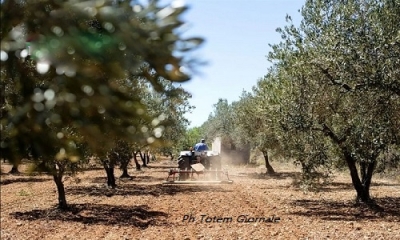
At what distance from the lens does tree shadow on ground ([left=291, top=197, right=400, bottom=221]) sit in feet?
60.8

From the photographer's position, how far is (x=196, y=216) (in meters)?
18.4

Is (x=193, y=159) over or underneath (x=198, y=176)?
over

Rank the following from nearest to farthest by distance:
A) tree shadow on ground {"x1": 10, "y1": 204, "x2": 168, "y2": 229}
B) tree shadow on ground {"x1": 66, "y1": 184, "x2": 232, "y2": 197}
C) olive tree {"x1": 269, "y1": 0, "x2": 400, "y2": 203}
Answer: olive tree {"x1": 269, "y1": 0, "x2": 400, "y2": 203} → tree shadow on ground {"x1": 10, "y1": 204, "x2": 168, "y2": 229} → tree shadow on ground {"x1": 66, "y1": 184, "x2": 232, "y2": 197}

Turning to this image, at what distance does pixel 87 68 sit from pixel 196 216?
57.7 ft

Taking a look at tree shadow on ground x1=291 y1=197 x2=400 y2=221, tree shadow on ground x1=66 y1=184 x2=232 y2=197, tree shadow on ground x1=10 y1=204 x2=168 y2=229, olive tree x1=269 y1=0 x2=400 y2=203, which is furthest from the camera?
tree shadow on ground x1=66 y1=184 x2=232 y2=197

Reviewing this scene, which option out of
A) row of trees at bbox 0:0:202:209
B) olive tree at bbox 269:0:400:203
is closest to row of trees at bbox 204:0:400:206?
olive tree at bbox 269:0:400:203

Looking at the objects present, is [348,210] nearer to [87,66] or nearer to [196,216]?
[196,216]

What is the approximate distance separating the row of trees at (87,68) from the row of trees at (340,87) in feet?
46.3

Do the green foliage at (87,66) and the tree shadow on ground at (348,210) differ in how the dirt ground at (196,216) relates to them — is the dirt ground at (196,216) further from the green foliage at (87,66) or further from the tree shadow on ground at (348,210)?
the green foliage at (87,66)

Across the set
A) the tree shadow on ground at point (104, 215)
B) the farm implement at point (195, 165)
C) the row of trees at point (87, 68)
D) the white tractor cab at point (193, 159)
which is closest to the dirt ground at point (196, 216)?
the tree shadow on ground at point (104, 215)

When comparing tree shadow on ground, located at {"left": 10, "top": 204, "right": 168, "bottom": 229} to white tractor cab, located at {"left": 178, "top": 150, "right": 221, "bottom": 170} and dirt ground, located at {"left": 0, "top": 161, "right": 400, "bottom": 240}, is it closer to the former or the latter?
dirt ground, located at {"left": 0, "top": 161, "right": 400, "bottom": 240}

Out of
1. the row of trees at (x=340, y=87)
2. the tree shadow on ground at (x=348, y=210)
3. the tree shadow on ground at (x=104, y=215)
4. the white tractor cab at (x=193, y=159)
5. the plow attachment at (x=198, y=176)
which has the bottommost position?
the tree shadow on ground at (x=348, y=210)

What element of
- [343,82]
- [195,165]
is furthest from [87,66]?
[195,165]

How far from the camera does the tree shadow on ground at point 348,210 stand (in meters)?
18.5
